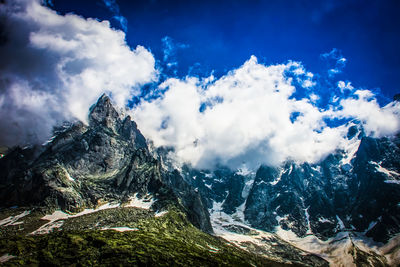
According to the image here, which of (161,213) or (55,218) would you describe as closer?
(55,218)

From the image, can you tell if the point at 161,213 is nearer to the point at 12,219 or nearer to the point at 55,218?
the point at 55,218

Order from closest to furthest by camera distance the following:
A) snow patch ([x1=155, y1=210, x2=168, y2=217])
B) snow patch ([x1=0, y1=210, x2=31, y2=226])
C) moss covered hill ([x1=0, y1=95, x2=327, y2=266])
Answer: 1. moss covered hill ([x1=0, y1=95, x2=327, y2=266])
2. snow patch ([x1=0, y1=210, x2=31, y2=226])
3. snow patch ([x1=155, y1=210, x2=168, y2=217])

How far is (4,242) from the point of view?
217ft

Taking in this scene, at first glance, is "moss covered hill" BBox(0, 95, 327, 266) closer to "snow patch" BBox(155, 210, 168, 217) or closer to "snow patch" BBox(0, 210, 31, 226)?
"snow patch" BBox(0, 210, 31, 226)

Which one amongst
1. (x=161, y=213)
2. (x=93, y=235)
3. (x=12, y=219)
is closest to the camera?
(x=93, y=235)

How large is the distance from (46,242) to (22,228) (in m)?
111

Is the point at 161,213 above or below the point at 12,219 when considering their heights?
above

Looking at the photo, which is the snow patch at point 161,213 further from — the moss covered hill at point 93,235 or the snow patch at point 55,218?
the snow patch at point 55,218

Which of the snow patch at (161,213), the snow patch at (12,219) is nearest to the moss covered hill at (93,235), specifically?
the snow patch at (12,219)

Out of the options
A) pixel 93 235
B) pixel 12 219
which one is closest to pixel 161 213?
pixel 93 235

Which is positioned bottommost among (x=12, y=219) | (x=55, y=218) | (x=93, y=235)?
(x=12, y=219)

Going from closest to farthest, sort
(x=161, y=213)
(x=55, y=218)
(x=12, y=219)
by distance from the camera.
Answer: (x=12, y=219) → (x=55, y=218) → (x=161, y=213)

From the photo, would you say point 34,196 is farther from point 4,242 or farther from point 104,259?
point 104,259

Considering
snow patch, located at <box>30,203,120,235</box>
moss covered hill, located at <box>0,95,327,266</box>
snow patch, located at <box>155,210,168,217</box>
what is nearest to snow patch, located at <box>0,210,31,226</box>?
moss covered hill, located at <box>0,95,327,266</box>
